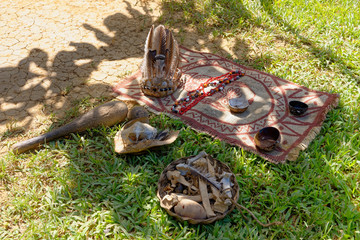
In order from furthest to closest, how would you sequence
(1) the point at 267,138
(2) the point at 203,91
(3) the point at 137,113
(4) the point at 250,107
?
(2) the point at 203,91 → (4) the point at 250,107 → (3) the point at 137,113 → (1) the point at 267,138

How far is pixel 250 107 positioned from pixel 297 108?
2.03ft

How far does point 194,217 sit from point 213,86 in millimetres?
2370

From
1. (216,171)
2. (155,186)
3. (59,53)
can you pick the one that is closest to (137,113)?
(155,186)

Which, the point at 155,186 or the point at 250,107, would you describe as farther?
the point at 250,107

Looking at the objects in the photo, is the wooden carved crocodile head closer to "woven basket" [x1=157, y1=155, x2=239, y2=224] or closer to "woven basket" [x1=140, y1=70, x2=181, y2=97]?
"woven basket" [x1=140, y1=70, x2=181, y2=97]

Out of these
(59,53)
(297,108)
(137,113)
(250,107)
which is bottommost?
(59,53)

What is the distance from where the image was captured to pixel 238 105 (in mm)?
4180

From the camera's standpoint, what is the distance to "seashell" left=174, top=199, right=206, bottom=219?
2.79 metres

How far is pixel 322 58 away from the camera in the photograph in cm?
518

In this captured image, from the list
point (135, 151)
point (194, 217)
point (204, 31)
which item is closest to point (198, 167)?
point (194, 217)

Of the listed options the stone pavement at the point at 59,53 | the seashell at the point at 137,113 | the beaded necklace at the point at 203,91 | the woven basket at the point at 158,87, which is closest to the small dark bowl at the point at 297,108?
the beaded necklace at the point at 203,91

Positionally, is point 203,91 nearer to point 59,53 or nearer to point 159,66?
point 159,66

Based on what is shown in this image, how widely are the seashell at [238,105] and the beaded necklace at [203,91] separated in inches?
16.7

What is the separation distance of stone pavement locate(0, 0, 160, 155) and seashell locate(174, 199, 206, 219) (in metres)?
2.28
